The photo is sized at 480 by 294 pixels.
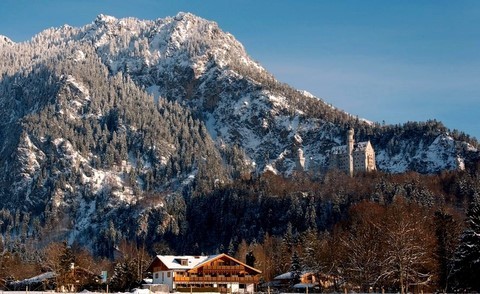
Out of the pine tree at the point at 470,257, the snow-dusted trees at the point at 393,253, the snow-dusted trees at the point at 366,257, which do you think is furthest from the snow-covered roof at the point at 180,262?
the pine tree at the point at 470,257

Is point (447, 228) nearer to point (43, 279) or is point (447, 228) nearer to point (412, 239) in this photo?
point (412, 239)

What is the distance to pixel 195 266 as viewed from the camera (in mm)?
139375

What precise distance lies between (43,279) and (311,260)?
51.3 m

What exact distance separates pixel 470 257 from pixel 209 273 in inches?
2731

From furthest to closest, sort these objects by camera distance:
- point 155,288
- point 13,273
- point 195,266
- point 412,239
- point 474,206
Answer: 1. point 13,273
2. point 195,266
3. point 155,288
4. point 412,239
5. point 474,206

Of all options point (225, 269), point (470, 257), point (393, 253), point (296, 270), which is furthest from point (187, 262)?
point (470, 257)

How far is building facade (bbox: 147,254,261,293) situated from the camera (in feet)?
451

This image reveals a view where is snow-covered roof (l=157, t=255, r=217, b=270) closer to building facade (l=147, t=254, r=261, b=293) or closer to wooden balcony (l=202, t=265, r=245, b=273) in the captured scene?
building facade (l=147, t=254, r=261, b=293)

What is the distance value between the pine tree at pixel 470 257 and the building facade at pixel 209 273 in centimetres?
6115

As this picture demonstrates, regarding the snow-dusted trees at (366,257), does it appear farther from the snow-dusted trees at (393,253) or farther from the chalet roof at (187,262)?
the chalet roof at (187,262)

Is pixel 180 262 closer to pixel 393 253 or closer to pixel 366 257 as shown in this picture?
pixel 366 257

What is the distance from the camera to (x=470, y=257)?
79.7 m

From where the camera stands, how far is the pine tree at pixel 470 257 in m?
79.1

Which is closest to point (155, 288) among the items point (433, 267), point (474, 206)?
point (433, 267)
